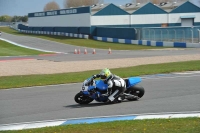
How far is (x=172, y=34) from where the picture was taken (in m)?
45.5

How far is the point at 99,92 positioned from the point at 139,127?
15.0ft

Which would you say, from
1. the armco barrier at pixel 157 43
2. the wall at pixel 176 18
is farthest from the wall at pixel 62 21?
the wall at pixel 176 18

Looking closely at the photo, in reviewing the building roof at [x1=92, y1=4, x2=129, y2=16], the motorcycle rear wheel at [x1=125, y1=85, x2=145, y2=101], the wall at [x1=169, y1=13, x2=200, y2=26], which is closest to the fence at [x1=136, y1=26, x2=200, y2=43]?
the building roof at [x1=92, y1=4, x2=129, y2=16]

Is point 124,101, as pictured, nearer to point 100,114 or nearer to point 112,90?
point 112,90

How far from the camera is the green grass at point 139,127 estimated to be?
790 cm

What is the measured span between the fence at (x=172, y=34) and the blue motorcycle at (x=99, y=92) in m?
29.7

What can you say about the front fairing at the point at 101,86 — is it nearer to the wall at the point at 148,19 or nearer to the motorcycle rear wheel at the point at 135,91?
the motorcycle rear wheel at the point at 135,91

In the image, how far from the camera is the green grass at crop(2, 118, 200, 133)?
25.9ft

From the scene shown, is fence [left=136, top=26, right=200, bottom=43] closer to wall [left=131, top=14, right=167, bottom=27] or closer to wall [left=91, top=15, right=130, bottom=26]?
wall [left=91, top=15, right=130, bottom=26]

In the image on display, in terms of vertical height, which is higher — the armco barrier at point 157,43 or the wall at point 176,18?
the wall at point 176,18

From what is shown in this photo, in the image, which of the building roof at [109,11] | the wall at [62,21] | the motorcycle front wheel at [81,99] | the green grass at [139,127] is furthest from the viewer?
the wall at [62,21]

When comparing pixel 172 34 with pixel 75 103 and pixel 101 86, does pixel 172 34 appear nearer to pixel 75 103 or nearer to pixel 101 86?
pixel 75 103

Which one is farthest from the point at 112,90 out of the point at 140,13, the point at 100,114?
the point at 140,13

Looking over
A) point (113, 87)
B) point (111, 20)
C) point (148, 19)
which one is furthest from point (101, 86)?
point (148, 19)
